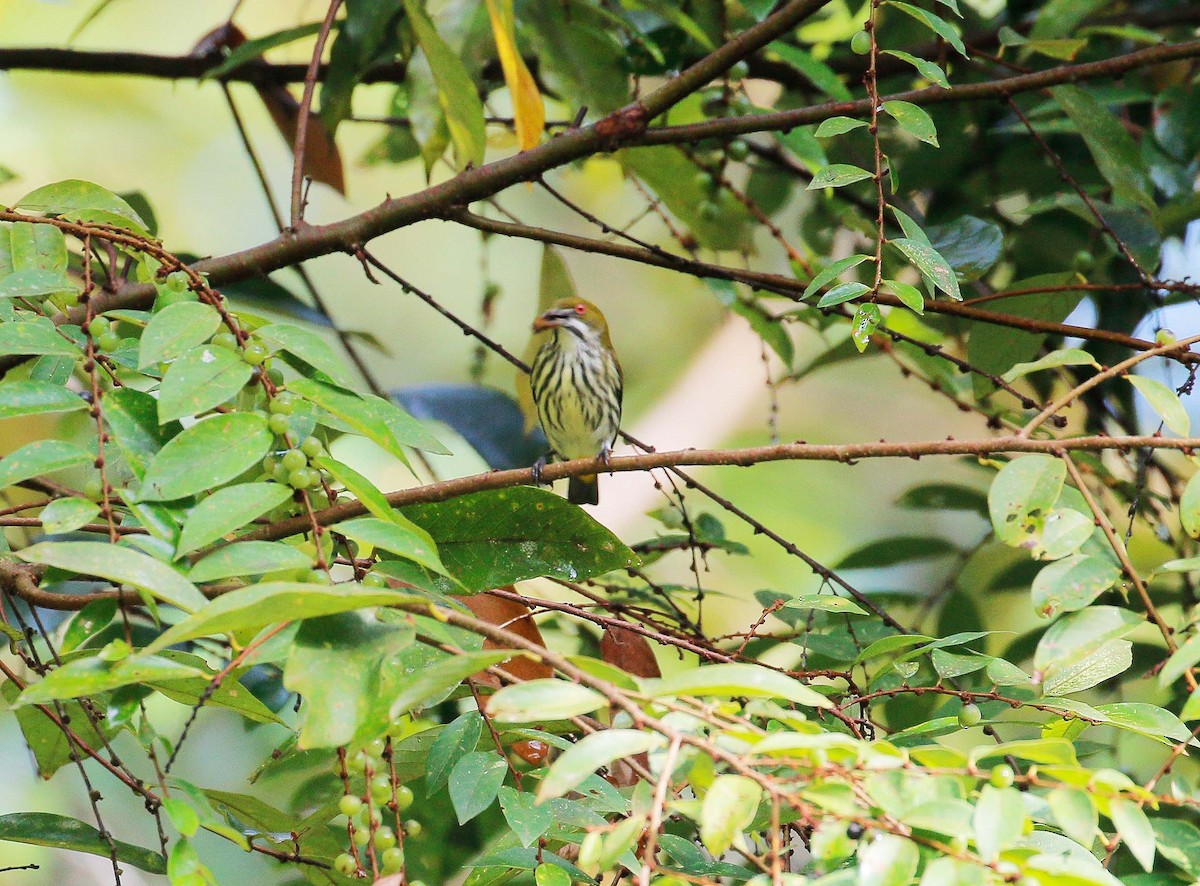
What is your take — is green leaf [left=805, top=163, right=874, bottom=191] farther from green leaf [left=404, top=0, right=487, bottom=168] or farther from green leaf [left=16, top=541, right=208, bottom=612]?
green leaf [left=16, top=541, right=208, bottom=612]

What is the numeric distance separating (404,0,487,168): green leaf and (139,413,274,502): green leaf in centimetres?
134

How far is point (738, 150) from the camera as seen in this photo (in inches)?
132

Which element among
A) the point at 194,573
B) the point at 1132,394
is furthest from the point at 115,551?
the point at 1132,394

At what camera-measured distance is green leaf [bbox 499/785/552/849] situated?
4.59 ft

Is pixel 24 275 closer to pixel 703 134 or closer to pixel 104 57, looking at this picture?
pixel 703 134

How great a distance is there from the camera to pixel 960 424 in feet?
23.7

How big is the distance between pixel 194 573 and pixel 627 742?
48 centimetres

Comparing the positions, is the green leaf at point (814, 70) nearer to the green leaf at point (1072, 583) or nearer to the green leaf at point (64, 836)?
the green leaf at point (1072, 583)

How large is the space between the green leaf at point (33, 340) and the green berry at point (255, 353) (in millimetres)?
206

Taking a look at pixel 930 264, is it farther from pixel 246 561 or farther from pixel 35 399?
pixel 35 399

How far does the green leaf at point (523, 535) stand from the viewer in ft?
5.90

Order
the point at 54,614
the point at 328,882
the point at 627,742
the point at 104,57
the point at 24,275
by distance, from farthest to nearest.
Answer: the point at 104,57 < the point at 54,614 < the point at 328,882 < the point at 24,275 < the point at 627,742

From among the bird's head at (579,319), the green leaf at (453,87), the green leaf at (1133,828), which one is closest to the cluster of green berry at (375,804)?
the green leaf at (1133,828)

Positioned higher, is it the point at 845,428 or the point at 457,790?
the point at 845,428
